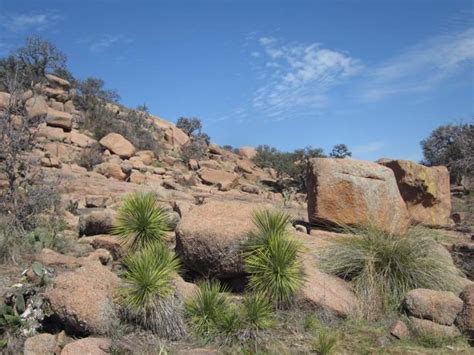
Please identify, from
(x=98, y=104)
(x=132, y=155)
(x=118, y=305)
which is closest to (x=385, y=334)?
(x=118, y=305)

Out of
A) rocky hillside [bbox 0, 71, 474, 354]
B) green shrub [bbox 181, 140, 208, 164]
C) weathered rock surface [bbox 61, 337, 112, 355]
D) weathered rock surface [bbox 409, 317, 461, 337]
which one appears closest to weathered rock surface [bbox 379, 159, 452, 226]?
rocky hillside [bbox 0, 71, 474, 354]

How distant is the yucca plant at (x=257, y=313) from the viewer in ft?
20.1

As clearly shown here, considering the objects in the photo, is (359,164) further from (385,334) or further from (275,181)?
(275,181)

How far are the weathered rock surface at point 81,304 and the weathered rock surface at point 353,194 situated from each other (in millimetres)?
4752

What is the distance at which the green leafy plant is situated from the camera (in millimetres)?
5801

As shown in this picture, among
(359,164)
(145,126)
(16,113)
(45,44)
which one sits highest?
(45,44)

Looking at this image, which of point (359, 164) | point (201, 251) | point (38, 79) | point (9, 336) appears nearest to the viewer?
point (9, 336)

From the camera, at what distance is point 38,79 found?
2859cm

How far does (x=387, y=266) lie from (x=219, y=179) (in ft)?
58.4

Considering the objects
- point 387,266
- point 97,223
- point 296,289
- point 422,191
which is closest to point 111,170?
point 97,223

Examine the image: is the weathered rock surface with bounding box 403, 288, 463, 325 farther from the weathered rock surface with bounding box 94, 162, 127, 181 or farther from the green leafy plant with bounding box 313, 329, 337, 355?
the weathered rock surface with bounding box 94, 162, 127, 181

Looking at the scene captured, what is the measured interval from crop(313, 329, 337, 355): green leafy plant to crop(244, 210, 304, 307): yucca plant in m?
0.81

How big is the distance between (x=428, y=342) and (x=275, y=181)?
24728 mm

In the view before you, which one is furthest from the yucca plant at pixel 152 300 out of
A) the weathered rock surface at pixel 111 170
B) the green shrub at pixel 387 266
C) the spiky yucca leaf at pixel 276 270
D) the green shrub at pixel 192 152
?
the green shrub at pixel 192 152
